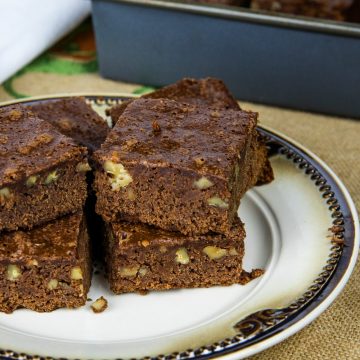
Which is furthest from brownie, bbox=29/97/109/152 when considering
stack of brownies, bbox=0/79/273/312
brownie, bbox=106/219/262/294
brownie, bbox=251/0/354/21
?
brownie, bbox=251/0/354/21

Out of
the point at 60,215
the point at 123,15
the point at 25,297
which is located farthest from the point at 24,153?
the point at 123,15

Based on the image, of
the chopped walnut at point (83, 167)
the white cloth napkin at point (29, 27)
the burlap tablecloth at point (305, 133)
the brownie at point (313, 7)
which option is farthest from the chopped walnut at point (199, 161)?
the white cloth napkin at point (29, 27)

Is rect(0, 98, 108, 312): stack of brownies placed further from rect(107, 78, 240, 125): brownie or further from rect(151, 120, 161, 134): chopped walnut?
rect(107, 78, 240, 125): brownie

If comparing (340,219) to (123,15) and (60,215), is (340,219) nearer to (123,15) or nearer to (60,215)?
(60,215)

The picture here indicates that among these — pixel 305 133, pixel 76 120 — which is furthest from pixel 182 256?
pixel 305 133

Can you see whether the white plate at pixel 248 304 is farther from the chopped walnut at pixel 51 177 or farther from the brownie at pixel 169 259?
the chopped walnut at pixel 51 177

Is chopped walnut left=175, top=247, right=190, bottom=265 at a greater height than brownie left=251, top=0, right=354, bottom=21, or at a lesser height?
lesser

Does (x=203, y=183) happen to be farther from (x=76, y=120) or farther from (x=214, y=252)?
(x=76, y=120)
